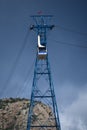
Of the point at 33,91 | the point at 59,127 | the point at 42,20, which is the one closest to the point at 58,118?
the point at 59,127

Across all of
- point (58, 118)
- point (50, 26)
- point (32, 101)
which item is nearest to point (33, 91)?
point (32, 101)

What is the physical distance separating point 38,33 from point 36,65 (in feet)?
21.1

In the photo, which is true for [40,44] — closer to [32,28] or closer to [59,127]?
[32,28]

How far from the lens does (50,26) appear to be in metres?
85.9

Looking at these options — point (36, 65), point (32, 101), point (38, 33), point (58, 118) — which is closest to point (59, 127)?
point (58, 118)

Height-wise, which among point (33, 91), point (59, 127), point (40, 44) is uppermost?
point (40, 44)

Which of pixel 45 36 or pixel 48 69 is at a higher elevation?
pixel 45 36

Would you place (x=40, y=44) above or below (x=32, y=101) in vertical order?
above

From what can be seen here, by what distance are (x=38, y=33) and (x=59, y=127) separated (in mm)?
19087

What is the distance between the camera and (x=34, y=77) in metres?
86.5

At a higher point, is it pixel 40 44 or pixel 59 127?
pixel 40 44

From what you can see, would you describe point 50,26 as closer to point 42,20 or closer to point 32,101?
point 42,20

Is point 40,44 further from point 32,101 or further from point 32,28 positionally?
point 32,101

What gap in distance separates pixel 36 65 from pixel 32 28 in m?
7.24
